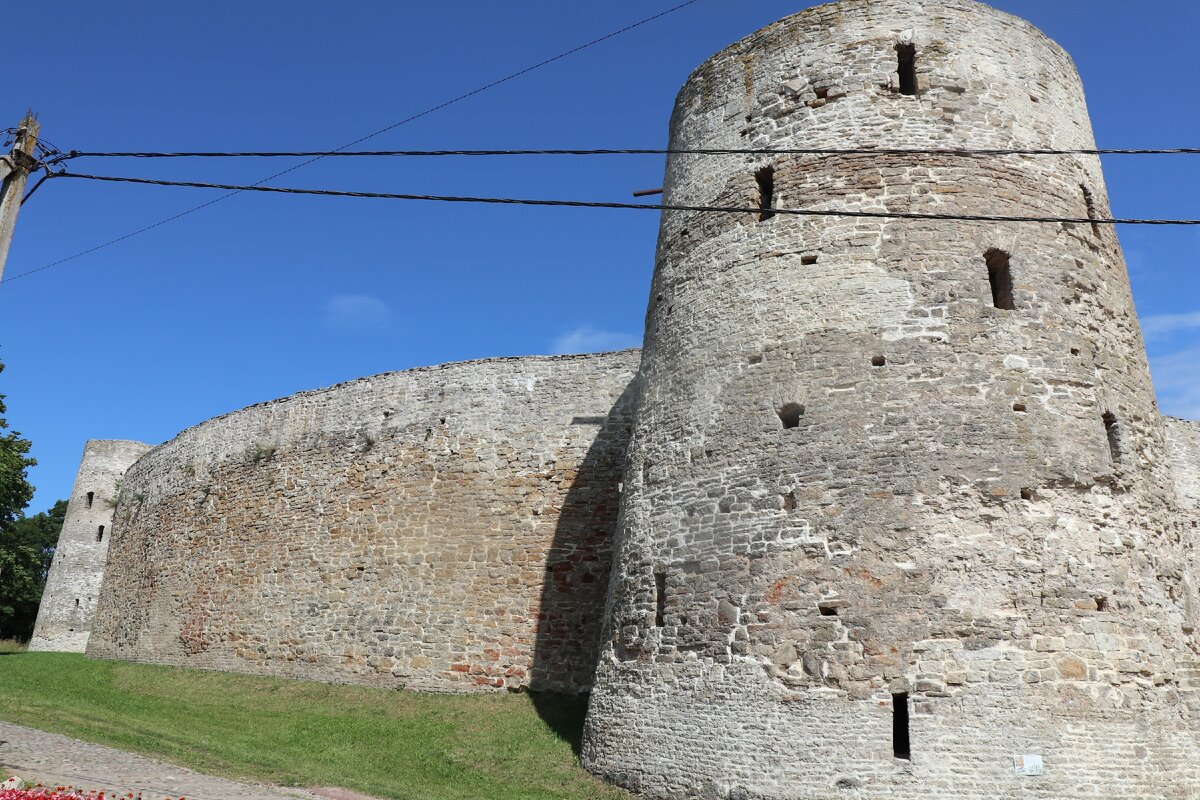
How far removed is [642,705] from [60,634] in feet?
95.3

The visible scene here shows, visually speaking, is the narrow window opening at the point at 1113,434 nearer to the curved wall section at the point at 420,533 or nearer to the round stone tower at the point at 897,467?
the round stone tower at the point at 897,467

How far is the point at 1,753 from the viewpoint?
940 cm

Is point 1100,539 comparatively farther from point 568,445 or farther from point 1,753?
point 1,753

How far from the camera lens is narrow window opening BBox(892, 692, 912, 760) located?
8609 millimetres

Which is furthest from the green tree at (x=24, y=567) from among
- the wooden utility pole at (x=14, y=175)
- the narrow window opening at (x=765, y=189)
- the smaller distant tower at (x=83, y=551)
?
the narrow window opening at (x=765, y=189)

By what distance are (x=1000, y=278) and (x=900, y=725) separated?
17.3ft

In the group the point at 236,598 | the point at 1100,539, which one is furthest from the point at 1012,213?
the point at 236,598

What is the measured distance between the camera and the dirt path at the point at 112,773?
8.48 metres

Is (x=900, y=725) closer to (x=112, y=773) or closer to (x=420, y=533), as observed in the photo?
(x=112, y=773)

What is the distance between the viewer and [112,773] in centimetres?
907

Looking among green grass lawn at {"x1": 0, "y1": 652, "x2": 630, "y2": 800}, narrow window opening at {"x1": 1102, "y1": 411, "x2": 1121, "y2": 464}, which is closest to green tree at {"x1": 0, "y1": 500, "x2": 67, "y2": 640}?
green grass lawn at {"x1": 0, "y1": 652, "x2": 630, "y2": 800}

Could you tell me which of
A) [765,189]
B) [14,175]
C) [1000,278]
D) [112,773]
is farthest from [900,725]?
[14,175]

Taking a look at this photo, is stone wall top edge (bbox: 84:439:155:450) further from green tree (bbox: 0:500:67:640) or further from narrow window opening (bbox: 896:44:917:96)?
narrow window opening (bbox: 896:44:917:96)

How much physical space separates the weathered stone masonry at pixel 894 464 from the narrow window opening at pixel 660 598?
0.12 feet
